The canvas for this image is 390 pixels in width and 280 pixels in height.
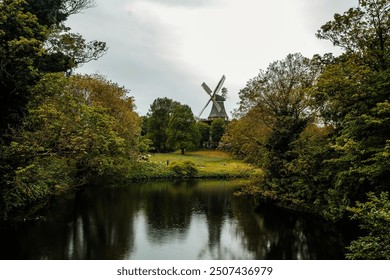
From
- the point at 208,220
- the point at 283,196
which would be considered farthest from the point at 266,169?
the point at 208,220

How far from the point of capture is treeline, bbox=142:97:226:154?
258 feet

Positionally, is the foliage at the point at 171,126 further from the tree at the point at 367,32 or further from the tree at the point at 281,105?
the tree at the point at 367,32

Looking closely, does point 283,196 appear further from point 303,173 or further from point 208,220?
point 208,220

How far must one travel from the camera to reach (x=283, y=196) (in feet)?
98.7

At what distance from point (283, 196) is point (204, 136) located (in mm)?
61862

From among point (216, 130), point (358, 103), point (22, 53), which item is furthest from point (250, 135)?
point (216, 130)

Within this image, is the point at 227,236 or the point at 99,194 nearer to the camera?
the point at 227,236

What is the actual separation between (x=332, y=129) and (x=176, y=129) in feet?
181

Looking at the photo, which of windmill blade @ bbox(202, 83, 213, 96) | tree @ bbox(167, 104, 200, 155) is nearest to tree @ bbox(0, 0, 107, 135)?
tree @ bbox(167, 104, 200, 155)

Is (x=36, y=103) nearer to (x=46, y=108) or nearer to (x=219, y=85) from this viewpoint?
(x=46, y=108)

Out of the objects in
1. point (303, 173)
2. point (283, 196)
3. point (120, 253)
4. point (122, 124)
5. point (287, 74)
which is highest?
point (287, 74)

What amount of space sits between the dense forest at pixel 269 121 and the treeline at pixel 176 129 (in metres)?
35.3

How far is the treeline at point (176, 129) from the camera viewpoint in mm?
78562

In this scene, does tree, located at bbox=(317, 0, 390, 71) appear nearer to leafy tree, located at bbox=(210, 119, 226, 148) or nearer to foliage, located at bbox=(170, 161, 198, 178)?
foliage, located at bbox=(170, 161, 198, 178)
